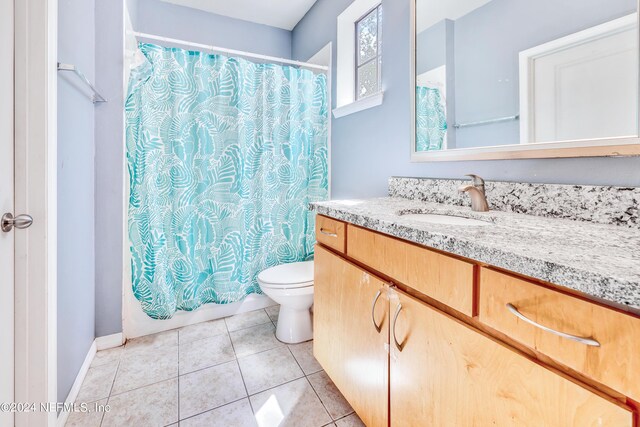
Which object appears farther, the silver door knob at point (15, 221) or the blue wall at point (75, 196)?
the blue wall at point (75, 196)

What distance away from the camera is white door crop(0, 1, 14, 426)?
86cm

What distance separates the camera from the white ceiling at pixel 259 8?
2416 millimetres

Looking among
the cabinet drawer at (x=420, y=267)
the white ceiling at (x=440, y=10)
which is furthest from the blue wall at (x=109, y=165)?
the white ceiling at (x=440, y=10)

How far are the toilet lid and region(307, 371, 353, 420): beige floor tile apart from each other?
0.47 m

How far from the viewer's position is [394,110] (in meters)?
1.63

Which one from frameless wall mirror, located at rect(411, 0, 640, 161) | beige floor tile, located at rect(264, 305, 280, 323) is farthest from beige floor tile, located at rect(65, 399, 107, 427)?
frameless wall mirror, located at rect(411, 0, 640, 161)

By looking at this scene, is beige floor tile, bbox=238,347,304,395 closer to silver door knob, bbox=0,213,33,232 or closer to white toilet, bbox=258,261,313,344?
white toilet, bbox=258,261,313,344

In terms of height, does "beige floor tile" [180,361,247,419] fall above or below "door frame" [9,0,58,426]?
below

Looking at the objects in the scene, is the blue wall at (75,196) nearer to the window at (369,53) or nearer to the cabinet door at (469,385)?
the cabinet door at (469,385)

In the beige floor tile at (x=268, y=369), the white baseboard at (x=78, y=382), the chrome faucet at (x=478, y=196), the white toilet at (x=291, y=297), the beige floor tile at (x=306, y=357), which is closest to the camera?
the chrome faucet at (x=478, y=196)

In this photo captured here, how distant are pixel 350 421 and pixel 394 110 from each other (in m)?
1.50

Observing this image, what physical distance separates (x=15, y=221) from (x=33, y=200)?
91mm

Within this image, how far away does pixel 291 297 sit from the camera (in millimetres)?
1698

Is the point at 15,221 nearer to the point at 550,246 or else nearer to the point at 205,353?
the point at 205,353
